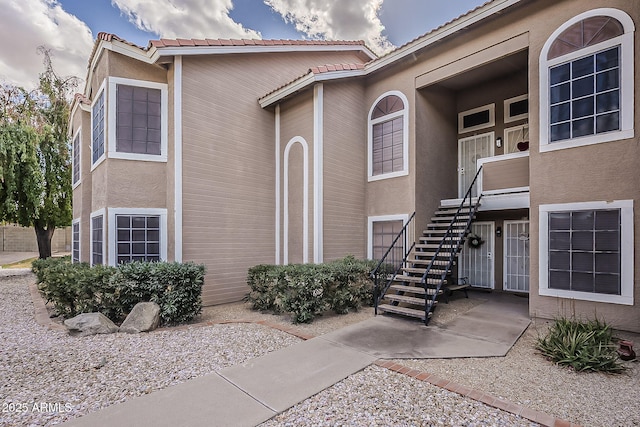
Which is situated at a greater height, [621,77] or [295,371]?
[621,77]

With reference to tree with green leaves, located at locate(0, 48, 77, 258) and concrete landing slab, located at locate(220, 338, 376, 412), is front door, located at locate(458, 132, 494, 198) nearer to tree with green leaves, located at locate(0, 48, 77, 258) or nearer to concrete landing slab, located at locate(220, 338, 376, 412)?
concrete landing slab, located at locate(220, 338, 376, 412)

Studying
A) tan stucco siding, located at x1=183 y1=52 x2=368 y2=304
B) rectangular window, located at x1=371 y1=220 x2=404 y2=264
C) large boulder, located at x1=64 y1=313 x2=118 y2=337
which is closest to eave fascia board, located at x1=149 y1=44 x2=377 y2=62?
tan stucco siding, located at x1=183 y1=52 x2=368 y2=304

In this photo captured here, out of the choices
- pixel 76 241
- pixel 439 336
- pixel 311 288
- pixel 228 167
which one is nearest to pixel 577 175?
pixel 439 336

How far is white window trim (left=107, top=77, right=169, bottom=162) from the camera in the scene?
25.4 feet

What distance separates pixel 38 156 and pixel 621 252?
19.3 meters

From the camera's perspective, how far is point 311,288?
6.43 metres

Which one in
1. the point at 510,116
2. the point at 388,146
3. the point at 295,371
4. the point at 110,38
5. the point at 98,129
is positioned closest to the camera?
the point at 295,371

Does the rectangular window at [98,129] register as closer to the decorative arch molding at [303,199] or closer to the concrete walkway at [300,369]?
the decorative arch molding at [303,199]

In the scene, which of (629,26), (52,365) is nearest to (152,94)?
(52,365)

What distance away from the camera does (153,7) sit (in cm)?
1021

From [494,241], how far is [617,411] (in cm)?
701

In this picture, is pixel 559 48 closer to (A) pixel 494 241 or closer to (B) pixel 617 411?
(A) pixel 494 241

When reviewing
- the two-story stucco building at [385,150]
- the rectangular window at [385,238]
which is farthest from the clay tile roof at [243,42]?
the rectangular window at [385,238]

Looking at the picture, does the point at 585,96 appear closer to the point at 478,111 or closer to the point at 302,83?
the point at 478,111
